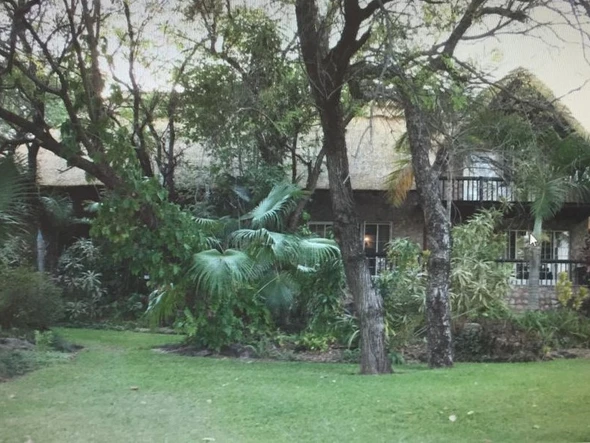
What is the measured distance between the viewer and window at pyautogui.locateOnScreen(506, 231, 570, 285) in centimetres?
1588

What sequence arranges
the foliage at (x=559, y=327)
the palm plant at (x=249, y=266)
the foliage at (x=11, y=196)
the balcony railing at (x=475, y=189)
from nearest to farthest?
the foliage at (x=11, y=196) < the palm plant at (x=249, y=266) < the foliage at (x=559, y=327) < the balcony railing at (x=475, y=189)

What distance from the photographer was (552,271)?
16.6 meters

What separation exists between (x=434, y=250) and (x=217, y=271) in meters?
3.23

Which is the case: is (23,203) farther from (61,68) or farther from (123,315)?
(123,315)

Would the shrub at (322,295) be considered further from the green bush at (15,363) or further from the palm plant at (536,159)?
the green bush at (15,363)

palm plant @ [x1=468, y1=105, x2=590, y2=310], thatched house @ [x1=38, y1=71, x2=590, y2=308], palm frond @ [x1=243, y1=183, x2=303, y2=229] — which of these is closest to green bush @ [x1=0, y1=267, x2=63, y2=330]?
palm frond @ [x1=243, y1=183, x2=303, y2=229]

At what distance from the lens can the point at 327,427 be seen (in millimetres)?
5430

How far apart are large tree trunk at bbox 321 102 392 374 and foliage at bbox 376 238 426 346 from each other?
217cm

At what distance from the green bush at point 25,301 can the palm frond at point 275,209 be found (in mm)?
3798

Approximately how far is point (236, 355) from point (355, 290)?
2735 millimetres

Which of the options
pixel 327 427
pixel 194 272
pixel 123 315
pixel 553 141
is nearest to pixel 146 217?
pixel 194 272

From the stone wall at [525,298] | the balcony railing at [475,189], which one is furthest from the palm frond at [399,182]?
the stone wall at [525,298]

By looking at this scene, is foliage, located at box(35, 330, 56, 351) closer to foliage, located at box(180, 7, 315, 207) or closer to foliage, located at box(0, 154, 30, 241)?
foliage, located at box(0, 154, 30, 241)

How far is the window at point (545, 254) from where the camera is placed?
15.9m
